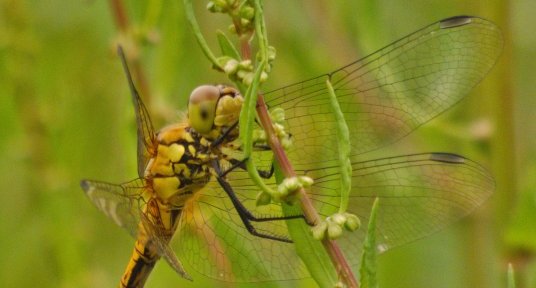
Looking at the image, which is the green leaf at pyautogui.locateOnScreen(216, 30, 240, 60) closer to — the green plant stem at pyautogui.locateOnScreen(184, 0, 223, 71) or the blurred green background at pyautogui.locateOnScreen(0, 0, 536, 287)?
the green plant stem at pyautogui.locateOnScreen(184, 0, 223, 71)

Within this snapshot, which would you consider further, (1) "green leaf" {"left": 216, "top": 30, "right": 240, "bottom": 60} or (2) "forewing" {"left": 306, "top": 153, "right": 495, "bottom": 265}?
(2) "forewing" {"left": 306, "top": 153, "right": 495, "bottom": 265}

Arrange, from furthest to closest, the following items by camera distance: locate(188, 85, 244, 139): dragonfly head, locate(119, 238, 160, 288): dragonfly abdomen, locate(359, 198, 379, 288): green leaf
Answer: locate(119, 238, 160, 288): dragonfly abdomen
locate(188, 85, 244, 139): dragonfly head
locate(359, 198, 379, 288): green leaf

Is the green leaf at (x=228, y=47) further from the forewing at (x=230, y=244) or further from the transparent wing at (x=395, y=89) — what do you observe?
the forewing at (x=230, y=244)

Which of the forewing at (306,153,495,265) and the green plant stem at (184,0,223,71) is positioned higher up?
the green plant stem at (184,0,223,71)

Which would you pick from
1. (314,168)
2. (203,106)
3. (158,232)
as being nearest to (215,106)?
(203,106)

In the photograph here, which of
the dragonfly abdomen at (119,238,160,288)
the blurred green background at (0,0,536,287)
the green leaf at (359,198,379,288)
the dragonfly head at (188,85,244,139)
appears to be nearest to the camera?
the green leaf at (359,198,379,288)

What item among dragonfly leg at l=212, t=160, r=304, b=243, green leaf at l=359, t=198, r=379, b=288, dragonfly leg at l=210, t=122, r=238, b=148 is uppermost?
dragonfly leg at l=210, t=122, r=238, b=148

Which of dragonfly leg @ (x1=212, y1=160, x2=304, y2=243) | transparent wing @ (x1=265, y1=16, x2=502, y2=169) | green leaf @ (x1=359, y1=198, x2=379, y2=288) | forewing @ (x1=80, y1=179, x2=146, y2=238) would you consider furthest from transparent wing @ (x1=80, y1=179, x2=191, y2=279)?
green leaf @ (x1=359, y1=198, x2=379, y2=288)
